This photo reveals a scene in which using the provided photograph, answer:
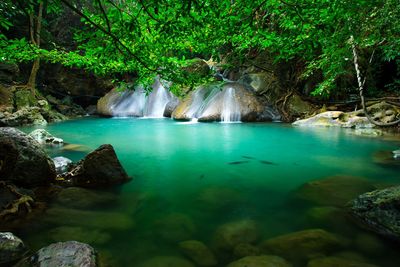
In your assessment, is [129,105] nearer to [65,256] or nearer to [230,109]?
[230,109]

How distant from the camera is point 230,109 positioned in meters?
16.9

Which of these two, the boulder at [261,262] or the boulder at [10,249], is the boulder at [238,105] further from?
the boulder at [10,249]

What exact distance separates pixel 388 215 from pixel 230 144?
6.57m

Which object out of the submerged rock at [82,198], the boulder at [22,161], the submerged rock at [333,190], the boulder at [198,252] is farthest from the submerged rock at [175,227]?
the boulder at [22,161]

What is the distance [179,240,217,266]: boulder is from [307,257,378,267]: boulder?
3.31ft

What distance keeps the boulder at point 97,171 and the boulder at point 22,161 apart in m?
0.51

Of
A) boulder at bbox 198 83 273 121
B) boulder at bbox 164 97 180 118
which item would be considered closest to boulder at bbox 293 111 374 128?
boulder at bbox 198 83 273 121

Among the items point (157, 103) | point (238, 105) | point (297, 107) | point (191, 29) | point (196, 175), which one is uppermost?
point (191, 29)

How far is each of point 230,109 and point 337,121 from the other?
5.92 metres

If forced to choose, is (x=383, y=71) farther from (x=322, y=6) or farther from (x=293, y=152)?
(x=322, y=6)

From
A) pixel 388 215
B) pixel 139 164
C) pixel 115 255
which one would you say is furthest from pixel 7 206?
pixel 388 215

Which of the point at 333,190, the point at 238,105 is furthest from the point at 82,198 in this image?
the point at 238,105

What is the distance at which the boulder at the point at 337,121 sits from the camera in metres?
13.2

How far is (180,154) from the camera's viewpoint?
8.48 metres
